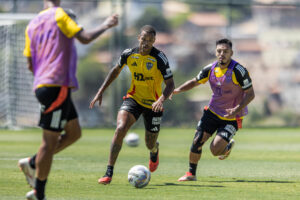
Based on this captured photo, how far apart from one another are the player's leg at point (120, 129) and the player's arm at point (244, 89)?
146cm

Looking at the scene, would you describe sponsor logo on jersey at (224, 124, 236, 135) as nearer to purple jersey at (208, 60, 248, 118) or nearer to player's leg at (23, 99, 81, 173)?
purple jersey at (208, 60, 248, 118)

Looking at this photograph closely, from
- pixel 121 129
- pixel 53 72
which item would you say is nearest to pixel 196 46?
pixel 121 129

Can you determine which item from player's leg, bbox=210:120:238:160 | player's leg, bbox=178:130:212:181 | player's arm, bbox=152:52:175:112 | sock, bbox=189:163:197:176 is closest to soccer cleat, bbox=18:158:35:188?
player's arm, bbox=152:52:175:112

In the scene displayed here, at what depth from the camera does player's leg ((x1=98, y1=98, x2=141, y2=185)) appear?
8.93 meters

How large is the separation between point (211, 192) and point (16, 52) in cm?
1594

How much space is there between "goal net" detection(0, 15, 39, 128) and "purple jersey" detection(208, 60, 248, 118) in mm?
13473

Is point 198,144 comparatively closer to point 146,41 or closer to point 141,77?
point 141,77

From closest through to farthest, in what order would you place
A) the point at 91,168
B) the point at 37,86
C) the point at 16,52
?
1. the point at 37,86
2. the point at 91,168
3. the point at 16,52

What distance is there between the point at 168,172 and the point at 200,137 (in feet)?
3.27

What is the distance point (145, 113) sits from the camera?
32.9 ft

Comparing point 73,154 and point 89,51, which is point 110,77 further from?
point 89,51

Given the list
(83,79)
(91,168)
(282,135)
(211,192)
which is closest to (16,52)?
(83,79)

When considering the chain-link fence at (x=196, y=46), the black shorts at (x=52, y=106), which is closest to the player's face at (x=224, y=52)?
the black shorts at (x=52, y=106)

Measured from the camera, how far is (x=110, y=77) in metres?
9.71
